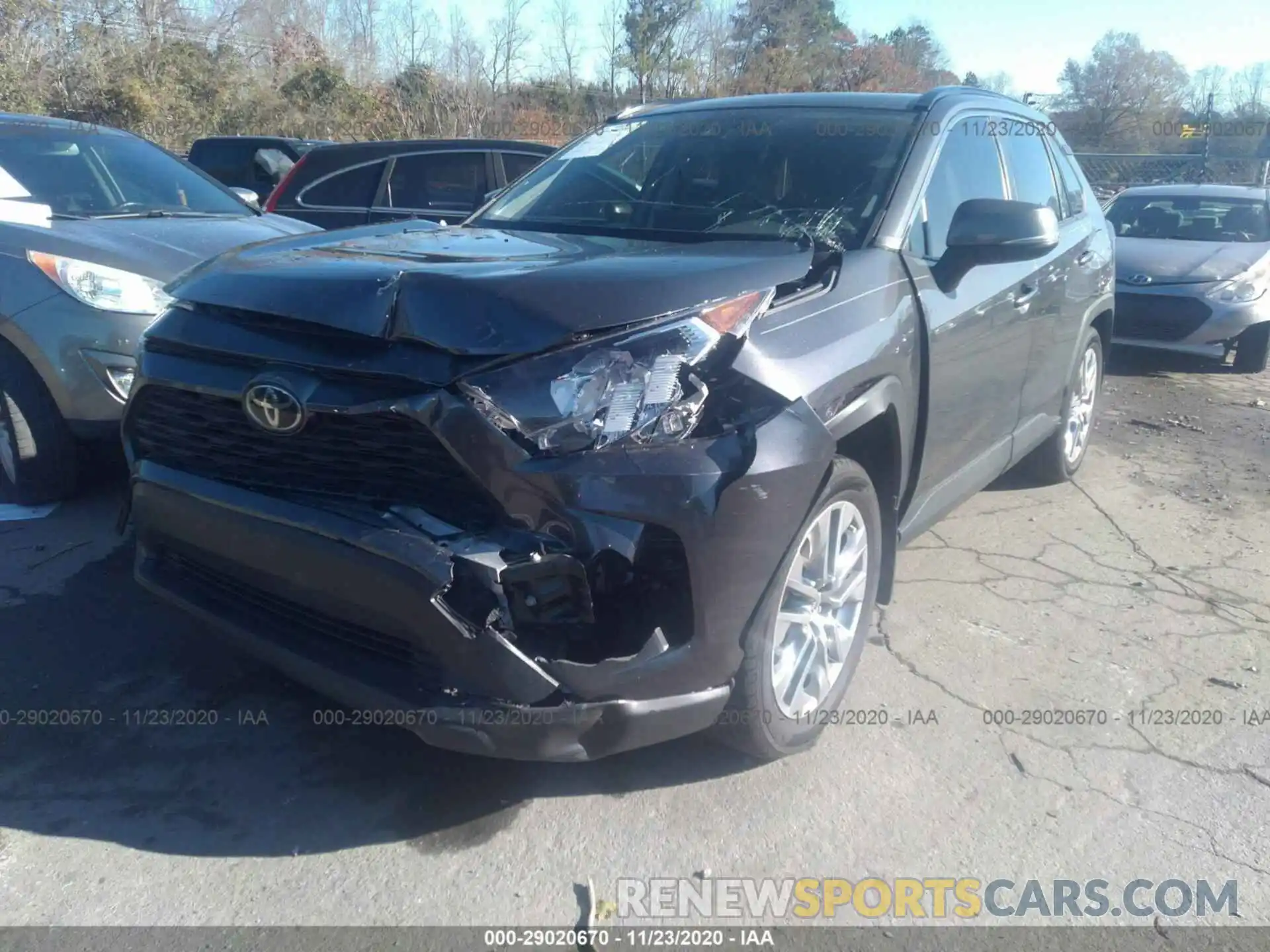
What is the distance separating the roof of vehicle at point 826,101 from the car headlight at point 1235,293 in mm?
5396

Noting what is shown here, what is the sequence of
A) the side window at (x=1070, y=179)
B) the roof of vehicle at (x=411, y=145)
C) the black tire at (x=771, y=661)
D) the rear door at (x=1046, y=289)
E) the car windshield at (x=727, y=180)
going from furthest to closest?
the roof of vehicle at (x=411, y=145) → the side window at (x=1070, y=179) → the rear door at (x=1046, y=289) → the car windshield at (x=727, y=180) → the black tire at (x=771, y=661)

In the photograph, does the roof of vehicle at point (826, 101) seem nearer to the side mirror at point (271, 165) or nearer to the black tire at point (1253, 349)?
the black tire at point (1253, 349)

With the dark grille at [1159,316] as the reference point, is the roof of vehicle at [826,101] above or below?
above

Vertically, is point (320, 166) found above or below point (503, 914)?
above

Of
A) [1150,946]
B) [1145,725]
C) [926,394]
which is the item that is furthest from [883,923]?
[926,394]

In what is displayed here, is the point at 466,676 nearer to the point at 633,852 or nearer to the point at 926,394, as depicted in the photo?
the point at 633,852

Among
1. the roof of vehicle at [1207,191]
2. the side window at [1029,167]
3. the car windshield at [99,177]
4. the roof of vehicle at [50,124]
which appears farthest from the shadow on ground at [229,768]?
the roof of vehicle at [1207,191]

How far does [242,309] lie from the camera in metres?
2.74

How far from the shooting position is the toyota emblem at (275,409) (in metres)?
2.54

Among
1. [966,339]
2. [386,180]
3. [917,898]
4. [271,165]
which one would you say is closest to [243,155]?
[271,165]

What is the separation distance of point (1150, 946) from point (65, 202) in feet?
18.3

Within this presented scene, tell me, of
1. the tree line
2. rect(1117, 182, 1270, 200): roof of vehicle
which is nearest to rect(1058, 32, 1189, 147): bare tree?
the tree line

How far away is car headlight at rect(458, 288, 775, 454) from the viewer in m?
2.41

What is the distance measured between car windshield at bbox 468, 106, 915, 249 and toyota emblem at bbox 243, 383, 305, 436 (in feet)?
4.77
